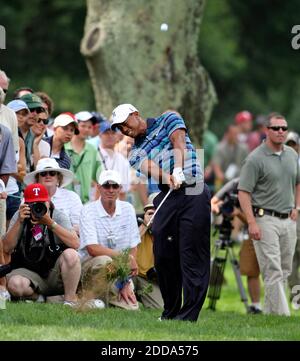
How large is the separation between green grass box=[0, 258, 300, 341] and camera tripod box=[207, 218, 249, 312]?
2861 millimetres

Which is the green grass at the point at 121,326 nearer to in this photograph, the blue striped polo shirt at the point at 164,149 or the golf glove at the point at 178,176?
the golf glove at the point at 178,176

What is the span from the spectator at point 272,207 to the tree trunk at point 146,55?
533 cm

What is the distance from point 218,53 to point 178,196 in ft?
99.9

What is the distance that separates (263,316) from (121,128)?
3135 millimetres

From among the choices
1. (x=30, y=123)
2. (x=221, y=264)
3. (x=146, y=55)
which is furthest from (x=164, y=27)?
(x=30, y=123)

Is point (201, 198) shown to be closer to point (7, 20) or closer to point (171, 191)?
point (171, 191)

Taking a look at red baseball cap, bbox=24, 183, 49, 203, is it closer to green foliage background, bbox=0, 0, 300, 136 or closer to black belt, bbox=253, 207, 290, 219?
black belt, bbox=253, 207, 290, 219

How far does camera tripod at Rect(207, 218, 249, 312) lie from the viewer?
17.0 m

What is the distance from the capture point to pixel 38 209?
1322cm

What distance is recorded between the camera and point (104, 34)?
2066cm

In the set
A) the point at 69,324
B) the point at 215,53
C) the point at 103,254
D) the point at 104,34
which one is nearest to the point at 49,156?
the point at 103,254

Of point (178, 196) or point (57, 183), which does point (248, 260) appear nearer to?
point (57, 183)

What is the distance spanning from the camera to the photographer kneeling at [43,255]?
13406 mm

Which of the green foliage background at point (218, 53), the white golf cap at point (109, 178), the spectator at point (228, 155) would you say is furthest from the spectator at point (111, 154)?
the green foliage background at point (218, 53)
